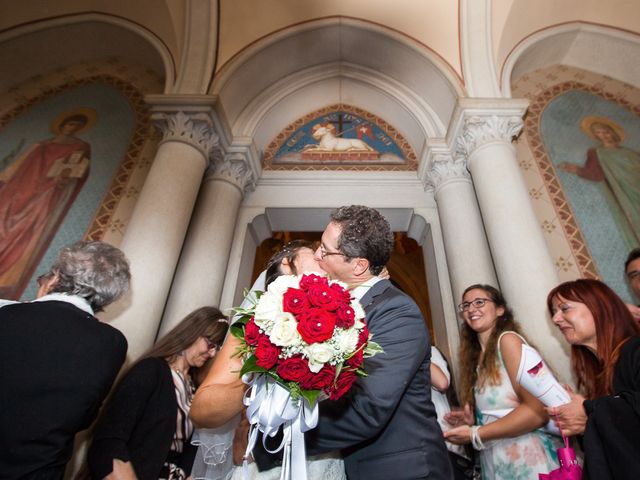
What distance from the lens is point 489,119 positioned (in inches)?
176

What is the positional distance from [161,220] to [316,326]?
3.24 meters

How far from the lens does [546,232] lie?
14.8 ft

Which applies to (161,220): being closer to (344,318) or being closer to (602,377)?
(344,318)

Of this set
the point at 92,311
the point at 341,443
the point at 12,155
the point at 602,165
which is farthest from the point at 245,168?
the point at 602,165

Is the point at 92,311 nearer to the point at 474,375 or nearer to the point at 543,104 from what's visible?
the point at 474,375

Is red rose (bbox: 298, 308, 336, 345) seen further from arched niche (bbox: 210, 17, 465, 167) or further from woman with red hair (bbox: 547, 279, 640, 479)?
arched niche (bbox: 210, 17, 465, 167)

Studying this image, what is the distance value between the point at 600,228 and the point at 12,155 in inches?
304

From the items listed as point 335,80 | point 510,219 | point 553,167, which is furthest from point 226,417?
point 335,80

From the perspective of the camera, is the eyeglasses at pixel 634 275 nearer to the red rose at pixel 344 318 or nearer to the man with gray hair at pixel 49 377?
the red rose at pixel 344 318

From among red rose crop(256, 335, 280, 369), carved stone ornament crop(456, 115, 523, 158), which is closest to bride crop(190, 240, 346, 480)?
red rose crop(256, 335, 280, 369)

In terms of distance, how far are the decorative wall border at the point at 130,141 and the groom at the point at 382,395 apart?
4116 millimetres

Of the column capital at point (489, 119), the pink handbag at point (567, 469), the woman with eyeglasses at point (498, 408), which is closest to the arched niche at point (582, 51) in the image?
the column capital at point (489, 119)

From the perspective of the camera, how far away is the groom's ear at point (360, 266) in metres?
1.54

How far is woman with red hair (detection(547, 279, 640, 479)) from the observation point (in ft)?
4.25
